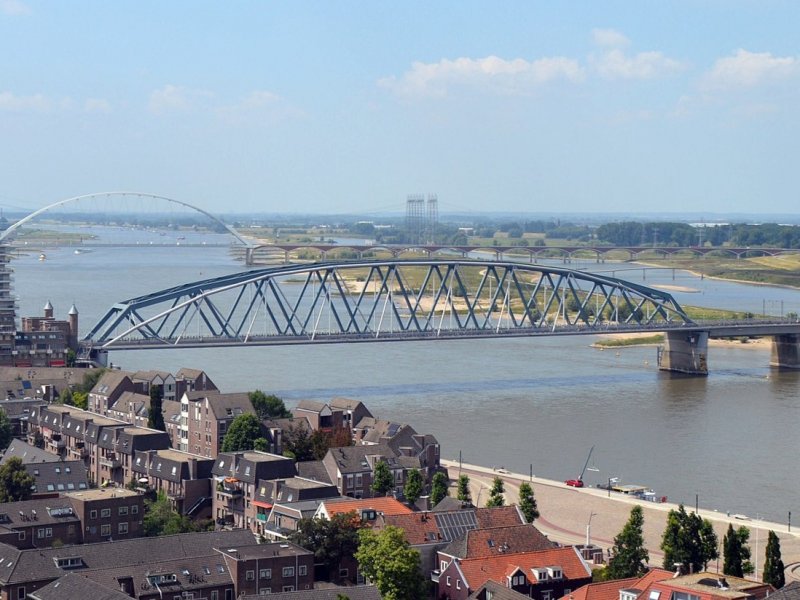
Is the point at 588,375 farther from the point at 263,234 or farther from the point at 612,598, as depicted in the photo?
the point at 263,234

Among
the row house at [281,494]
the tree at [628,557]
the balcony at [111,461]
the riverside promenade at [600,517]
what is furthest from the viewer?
the balcony at [111,461]

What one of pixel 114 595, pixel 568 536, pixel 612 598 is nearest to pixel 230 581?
pixel 114 595

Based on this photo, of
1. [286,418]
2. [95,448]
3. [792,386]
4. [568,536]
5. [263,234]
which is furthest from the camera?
[263,234]

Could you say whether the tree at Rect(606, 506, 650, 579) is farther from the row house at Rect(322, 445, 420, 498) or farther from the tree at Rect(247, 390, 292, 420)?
the tree at Rect(247, 390, 292, 420)

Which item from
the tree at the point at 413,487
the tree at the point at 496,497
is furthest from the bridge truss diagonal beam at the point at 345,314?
the tree at the point at 496,497

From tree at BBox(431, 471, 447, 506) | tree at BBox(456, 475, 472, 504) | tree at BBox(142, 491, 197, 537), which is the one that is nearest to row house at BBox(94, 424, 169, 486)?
tree at BBox(142, 491, 197, 537)

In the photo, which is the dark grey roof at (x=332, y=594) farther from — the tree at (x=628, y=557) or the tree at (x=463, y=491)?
the tree at (x=463, y=491)
